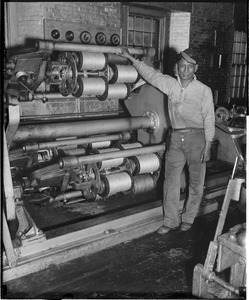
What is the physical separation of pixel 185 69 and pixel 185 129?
70cm

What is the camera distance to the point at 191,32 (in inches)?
337

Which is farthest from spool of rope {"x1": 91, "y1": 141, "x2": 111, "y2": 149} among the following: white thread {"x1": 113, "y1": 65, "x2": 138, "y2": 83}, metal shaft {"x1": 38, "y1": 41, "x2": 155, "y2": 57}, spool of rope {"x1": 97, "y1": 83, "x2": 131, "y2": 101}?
metal shaft {"x1": 38, "y1": 41, "x2": 155, "y2": 57}

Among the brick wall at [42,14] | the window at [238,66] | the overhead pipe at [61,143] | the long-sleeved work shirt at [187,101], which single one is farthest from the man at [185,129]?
the window at [238,66]

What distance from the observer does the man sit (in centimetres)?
393

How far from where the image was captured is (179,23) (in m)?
8.42

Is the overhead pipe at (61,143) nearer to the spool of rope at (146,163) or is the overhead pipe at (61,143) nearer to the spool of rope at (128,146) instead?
the spool of rope at (128,146)

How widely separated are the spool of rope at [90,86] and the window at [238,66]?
7.07 m

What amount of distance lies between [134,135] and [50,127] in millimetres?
1747

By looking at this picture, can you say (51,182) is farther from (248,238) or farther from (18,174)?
(248,238)

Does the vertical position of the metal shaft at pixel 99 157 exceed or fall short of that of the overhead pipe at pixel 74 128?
it falls short

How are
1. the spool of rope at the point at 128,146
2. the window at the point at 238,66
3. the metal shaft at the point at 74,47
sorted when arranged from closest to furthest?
the metal shaft at the point at 74,47 → the spool of rope at the point at 128,146 → the window at the point at 238,66

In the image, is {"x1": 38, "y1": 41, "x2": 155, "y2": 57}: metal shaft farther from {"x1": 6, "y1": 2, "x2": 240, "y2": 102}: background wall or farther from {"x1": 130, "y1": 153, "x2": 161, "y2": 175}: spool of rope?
{"x1": 6, "y1": 2, "x2": 240, "y2": 102}: background wall

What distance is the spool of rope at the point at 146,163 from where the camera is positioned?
4.52 meters

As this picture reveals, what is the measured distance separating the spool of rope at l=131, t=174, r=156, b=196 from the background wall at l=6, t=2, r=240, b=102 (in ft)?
10.8
